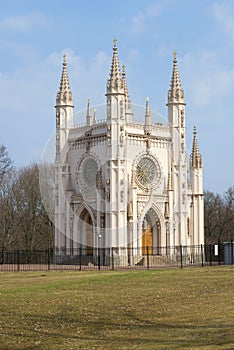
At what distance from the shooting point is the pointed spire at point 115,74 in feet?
196

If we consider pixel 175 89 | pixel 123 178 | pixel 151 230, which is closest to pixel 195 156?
pixel 175 89

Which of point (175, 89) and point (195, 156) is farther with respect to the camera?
Answer: point (195, 156)

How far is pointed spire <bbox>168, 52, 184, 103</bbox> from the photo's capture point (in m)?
65.6

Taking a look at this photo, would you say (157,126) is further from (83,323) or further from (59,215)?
(83,323)

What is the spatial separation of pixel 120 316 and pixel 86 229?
4371 cm

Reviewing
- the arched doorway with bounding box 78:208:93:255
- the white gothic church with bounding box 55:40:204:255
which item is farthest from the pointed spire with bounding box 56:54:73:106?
the arched doorway with bounding box 78:208:93:255

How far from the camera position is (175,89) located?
65938 mm

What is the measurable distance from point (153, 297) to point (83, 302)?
97.6 inches

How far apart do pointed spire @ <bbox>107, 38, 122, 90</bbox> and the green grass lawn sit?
3216cm

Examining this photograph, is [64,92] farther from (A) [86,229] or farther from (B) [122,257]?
(B) [122,257]

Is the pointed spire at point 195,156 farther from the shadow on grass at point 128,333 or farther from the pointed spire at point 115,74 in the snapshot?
the shadow on grass at point 128,333

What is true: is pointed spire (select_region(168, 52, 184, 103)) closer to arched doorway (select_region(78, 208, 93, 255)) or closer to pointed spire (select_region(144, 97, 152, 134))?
pointed spire (select_region(144, 97, 152, 134))

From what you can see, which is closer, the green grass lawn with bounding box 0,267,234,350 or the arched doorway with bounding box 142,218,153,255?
the green grass lawn with bounding box 0,267,234,350

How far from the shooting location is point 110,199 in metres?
58.4
